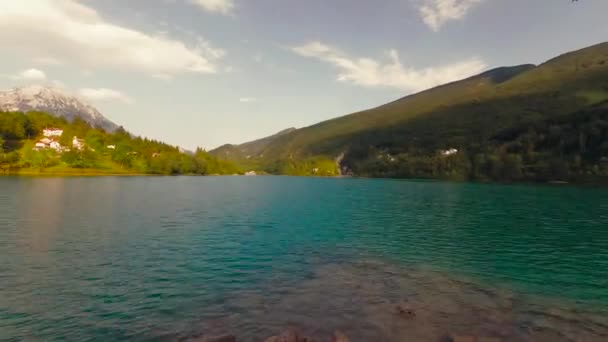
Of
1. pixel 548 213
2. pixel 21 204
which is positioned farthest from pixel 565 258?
pixel 21 204

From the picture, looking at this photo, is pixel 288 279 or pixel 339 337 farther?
pixel 288 279

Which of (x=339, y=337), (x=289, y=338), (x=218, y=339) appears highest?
(x=289, y=338)

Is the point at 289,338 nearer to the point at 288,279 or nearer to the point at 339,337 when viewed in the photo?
the point at 339,337

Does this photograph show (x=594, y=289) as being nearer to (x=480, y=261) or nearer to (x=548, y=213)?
(x=480, y=261)

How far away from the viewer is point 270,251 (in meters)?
42.1

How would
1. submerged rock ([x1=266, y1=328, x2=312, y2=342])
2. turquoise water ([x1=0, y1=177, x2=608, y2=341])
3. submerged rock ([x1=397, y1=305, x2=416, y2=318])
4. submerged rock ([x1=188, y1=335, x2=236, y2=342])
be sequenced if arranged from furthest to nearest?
1. submerged rock ([x1=397, y1=305, x2=416, y2=318])
2. turquoise water ([x1=0, y1=177, x2=608, y2=341])
3. submerged rock ([x1=188, y1=335, x2=236, y2=342])
4. submerged rock ([x1=266, y1=328, x2=312, y2=342])

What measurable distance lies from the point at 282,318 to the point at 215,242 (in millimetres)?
25555

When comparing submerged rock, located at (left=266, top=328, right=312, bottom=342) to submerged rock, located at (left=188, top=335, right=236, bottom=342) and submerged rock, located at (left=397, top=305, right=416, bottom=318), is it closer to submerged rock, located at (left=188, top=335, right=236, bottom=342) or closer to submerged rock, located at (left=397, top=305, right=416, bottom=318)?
submerged rock, located at (left=188, top=335, right=236, bottom=342)

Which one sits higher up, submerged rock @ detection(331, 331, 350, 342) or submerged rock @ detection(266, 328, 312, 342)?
submerged rock @ detection(266, 328, 312, 342)

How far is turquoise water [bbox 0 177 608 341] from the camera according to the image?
21.2 meters

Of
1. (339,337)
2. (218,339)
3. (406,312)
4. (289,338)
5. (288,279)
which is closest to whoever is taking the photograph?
(289,338)

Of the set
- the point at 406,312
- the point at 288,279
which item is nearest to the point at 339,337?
the point at 406,312

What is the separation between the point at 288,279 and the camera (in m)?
30.9

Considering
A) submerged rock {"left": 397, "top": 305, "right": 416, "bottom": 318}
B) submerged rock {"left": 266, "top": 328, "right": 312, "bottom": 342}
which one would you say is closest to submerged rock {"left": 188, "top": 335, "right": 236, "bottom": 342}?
submerged rock {"left": 266, "top": 328, "right": 312, "bottom": 342}
